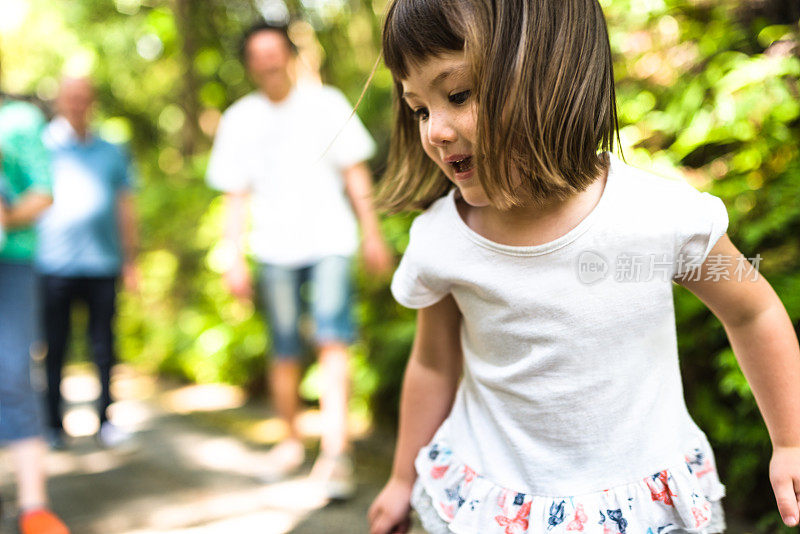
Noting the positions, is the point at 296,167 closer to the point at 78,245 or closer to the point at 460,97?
the point at 78,245

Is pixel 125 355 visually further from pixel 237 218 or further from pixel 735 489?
pixel 735 489

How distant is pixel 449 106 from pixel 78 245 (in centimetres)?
359

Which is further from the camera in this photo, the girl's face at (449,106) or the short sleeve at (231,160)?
the short sleeve at (231,160)

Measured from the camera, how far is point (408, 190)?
1.58m

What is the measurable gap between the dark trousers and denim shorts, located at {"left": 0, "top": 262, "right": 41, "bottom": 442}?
1290 mm

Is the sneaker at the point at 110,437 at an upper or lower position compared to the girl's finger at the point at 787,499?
lower

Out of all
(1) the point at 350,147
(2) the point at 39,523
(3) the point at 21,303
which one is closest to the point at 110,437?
(2) the point at 39,523

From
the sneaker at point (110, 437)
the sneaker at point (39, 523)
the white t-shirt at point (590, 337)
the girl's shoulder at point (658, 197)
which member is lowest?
the sneaker at point (110, 437)

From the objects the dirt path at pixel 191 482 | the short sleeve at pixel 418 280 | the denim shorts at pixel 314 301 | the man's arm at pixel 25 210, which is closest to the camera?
the short sleeve at pixel 418 280

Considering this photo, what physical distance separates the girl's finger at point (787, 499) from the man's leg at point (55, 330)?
4.02 meters

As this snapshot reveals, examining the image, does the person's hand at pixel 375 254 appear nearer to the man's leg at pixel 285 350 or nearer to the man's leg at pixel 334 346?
the man's leg at pixel 334 346

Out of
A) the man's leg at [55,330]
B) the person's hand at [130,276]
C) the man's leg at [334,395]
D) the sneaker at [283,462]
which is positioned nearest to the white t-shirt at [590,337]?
the man's leg at [334,395]

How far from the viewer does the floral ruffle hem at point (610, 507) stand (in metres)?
1.30

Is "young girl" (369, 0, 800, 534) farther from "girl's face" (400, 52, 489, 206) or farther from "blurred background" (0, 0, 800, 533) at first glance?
"blurred background" (0, 0, 800, 533)
